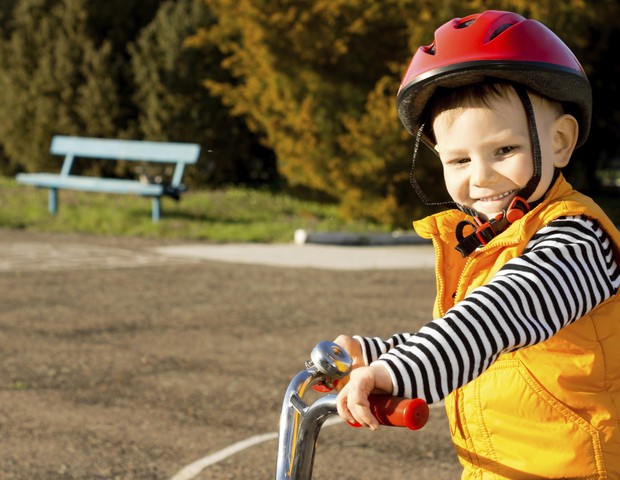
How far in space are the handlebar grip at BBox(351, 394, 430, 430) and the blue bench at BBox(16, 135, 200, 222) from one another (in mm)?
13128

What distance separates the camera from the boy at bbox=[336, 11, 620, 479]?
2.06 m

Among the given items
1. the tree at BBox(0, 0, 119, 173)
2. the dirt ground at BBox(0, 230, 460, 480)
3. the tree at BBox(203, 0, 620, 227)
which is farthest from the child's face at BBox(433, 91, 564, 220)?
the tree at BBox(0, 0, 119, 173)

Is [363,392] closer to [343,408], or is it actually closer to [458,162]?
[343,408]

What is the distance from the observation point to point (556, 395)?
83.7 inches

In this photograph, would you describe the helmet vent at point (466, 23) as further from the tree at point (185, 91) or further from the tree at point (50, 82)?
the tree at point (50, 82)

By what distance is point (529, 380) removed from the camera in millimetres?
2123

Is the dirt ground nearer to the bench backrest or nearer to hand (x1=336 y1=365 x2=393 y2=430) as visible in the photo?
hand (x1=336 y1=365 x2=393 y2=430)

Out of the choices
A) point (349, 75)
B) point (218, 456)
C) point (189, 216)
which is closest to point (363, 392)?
point (218, 456)

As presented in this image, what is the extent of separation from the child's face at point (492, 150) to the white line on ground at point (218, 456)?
2639mm

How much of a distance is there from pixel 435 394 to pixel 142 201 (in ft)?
51.2

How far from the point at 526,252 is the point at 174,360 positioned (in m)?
4.88

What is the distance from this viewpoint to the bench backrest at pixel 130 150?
52.8ft

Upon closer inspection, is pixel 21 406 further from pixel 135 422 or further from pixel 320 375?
pixel 320 375

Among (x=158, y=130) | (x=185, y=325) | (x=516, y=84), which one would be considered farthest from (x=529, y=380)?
(x=158, y=130)
